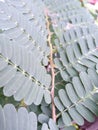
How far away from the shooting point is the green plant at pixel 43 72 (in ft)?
1.59

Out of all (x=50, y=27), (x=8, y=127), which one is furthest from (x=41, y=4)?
(x=8, y=127)

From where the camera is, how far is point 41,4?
820 millimetres

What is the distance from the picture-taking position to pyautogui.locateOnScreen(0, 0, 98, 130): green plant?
485 millimetres

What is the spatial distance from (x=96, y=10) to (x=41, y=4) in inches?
12.1

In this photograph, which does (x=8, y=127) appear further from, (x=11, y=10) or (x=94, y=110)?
(x=11, y=10)

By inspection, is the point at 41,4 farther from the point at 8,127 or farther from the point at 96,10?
the point at 8,127

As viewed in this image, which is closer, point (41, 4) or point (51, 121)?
point (51, 121)

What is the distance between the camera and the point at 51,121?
496mm

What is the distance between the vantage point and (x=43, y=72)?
56cm

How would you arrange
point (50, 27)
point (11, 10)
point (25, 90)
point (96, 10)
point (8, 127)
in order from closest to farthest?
point (8, 127), point (25, 90), point (11, 10), point (50, 27), point (96, 10)

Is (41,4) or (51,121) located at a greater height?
(41,4)

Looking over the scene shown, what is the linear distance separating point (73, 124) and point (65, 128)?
0.02m

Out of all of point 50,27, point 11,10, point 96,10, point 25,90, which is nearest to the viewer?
point 25,90

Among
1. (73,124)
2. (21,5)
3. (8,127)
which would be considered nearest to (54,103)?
(73,124)
